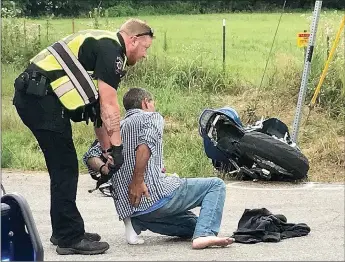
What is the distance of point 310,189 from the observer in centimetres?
812

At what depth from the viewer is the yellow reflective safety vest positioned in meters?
5.18

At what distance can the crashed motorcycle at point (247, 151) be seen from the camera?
8320mm

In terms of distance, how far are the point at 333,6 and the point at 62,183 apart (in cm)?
1553

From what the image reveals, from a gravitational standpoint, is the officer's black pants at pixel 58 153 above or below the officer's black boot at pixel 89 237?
above

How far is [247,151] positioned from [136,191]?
10.0ft

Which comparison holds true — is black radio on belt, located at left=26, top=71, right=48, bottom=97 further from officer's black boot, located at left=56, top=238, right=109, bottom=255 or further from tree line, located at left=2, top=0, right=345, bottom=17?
tree line, located at left=2, top=0, right=345, bottom=17

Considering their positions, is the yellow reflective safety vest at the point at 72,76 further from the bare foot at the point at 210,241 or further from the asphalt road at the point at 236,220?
the bare foot at the point at 210,241

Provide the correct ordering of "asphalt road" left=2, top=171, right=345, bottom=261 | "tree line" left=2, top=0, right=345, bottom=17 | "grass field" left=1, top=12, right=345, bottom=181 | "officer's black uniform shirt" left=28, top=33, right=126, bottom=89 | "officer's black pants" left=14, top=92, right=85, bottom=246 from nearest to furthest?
"officer's black uniform shirt" left=28, top=33, right=126, bottom=89 → "officer's black pants" left=14, top=92, right=85, bottom=246 → "asphalt road" left=2, top=171, right=345, bottom=261 → "grass field" left=1, top=12, right=345, bottom=181 → "tree line" left=2, top=0, right=345, bottom=17

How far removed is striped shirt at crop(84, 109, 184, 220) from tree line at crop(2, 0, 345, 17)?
1387 centimetres

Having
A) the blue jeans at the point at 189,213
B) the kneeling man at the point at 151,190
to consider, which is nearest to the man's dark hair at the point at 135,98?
the kneeling man at the point at 151,190

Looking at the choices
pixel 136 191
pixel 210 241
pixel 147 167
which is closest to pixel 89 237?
pixel 136 191

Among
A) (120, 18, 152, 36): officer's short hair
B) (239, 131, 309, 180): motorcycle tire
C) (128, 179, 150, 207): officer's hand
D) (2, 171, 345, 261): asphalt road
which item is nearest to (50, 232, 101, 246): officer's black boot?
(2, 171, 345, 261): asphalt road

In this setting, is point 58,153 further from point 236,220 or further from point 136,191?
point 236,220

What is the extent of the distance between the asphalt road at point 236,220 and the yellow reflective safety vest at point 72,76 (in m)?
1.09
